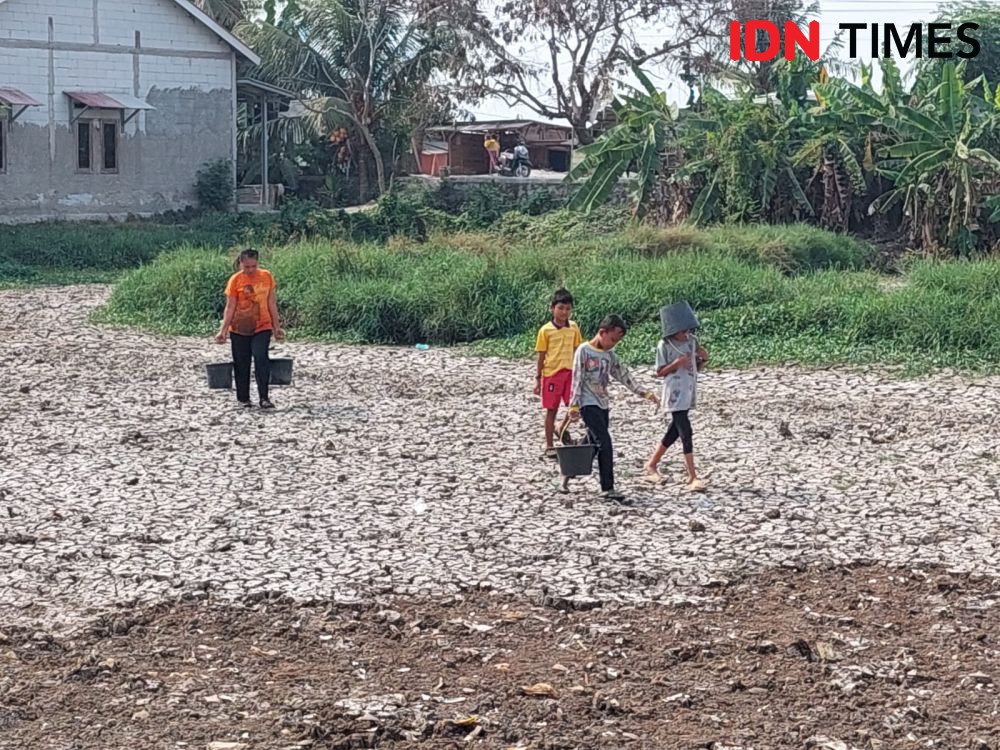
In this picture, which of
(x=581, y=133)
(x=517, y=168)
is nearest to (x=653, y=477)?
(x=517, y=168)

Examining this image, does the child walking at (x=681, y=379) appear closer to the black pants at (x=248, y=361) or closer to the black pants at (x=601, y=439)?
the black pants at (x=601, y=439)

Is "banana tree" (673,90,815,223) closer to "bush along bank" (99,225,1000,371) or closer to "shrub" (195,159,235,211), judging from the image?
"bush along bank" (99,225,1000,371)

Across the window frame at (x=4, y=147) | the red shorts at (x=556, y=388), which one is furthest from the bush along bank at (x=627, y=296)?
the window frame at (x=4, y=147)

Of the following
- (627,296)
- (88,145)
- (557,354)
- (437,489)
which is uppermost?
(88,145)

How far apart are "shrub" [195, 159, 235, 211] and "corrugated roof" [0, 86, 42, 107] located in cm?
448

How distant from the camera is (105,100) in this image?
34.2 metres

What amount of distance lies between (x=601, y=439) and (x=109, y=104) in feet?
85.3

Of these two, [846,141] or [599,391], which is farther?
[846,141]

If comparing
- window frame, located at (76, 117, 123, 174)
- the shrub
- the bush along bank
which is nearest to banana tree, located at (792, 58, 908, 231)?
the bush along bank

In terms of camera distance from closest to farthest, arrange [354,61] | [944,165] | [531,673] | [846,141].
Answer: [531,673], [944,165], [846,141], [354,61]

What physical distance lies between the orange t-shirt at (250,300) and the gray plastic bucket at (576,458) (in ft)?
16.0

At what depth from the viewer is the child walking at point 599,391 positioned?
10781mm

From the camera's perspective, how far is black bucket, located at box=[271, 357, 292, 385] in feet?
49.2

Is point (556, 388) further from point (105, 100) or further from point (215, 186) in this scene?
→ point (215, 186)
